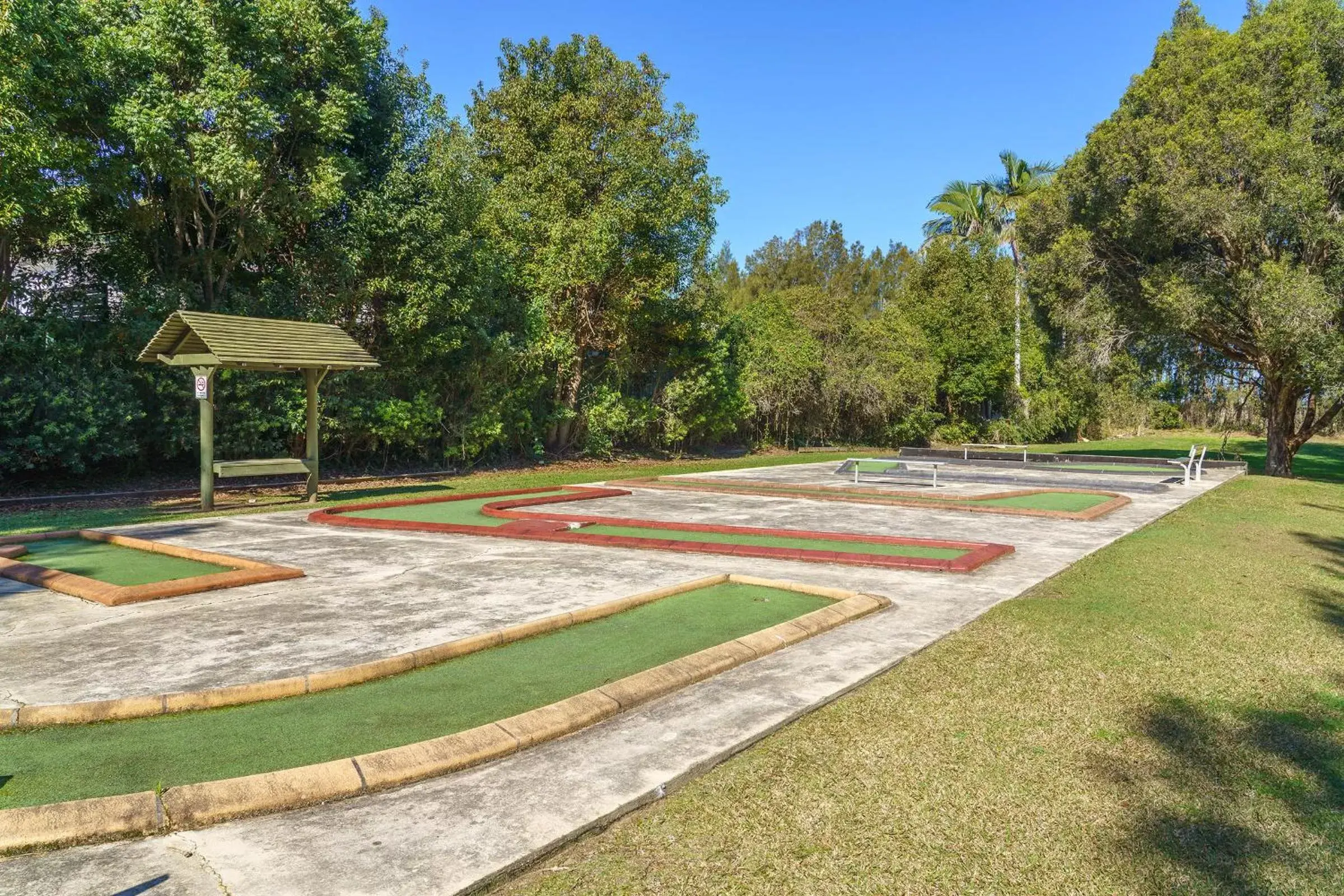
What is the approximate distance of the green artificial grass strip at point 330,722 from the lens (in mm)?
2984

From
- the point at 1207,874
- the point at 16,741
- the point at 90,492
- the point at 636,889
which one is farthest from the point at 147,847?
the point at 90,492

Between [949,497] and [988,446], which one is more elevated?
→ [988,446]

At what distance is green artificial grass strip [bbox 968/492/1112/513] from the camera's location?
12.2 m

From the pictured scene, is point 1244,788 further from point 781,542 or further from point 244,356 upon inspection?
point 244,356

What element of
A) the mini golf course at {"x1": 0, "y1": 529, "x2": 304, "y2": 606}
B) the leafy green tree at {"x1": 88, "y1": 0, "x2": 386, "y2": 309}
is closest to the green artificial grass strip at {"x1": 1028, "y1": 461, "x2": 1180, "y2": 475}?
the leafy green tree at {"x1": 88, "y1": 0, "x2": 386, "y2": 309}

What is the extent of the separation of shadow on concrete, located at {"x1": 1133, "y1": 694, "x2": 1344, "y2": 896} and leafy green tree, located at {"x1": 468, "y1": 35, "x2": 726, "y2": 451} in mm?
17473

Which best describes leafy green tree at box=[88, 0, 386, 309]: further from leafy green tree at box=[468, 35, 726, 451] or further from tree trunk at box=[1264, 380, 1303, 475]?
tree trunk at box=[1264, 380, 1303, 475]

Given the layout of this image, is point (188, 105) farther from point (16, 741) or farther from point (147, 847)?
point (147, 847)

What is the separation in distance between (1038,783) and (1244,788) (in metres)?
0.77

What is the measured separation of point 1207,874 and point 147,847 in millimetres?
3302

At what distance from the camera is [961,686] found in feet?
13.3

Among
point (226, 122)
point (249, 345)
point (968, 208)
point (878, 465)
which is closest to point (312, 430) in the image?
point (249, 345)

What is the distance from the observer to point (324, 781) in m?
2.85

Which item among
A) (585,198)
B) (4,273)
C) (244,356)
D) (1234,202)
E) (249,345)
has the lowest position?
(244,356)
